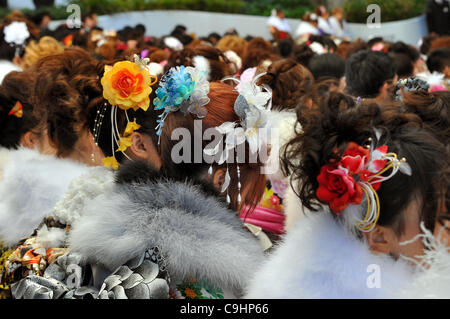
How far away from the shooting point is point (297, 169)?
1.65 m

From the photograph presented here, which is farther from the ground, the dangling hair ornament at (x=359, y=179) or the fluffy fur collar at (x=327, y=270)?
the dangling hair ornament at (x=359, y=179)

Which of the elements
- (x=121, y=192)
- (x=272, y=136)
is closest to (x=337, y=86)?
(x=272, y=136)

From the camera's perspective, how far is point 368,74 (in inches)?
145

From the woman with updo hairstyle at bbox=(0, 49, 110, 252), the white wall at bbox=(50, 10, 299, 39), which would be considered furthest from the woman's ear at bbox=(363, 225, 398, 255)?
the white wall at bbox=(50, 10, 299, 39)

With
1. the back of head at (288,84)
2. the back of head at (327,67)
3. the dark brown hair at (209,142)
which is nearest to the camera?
the dark brown hair at (209,142)

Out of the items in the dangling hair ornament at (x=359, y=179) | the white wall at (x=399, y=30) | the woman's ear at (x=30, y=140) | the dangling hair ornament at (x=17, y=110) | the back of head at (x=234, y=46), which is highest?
the dangling hair ornament at (x=359, y=179)

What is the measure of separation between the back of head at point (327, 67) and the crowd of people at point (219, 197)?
2.22 m

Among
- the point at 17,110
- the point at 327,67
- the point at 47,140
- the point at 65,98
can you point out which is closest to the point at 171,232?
the point at 65,98

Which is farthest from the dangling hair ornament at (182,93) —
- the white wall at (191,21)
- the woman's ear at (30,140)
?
the white wall at (191,21)

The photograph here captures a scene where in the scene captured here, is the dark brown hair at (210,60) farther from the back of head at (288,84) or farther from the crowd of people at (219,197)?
the crowd of people at (219,197)

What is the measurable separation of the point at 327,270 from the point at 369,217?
0.66ft

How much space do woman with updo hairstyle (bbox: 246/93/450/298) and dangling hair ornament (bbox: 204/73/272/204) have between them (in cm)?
30

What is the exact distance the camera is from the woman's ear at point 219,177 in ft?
6.03

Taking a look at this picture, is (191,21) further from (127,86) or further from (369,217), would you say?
(369,217)
